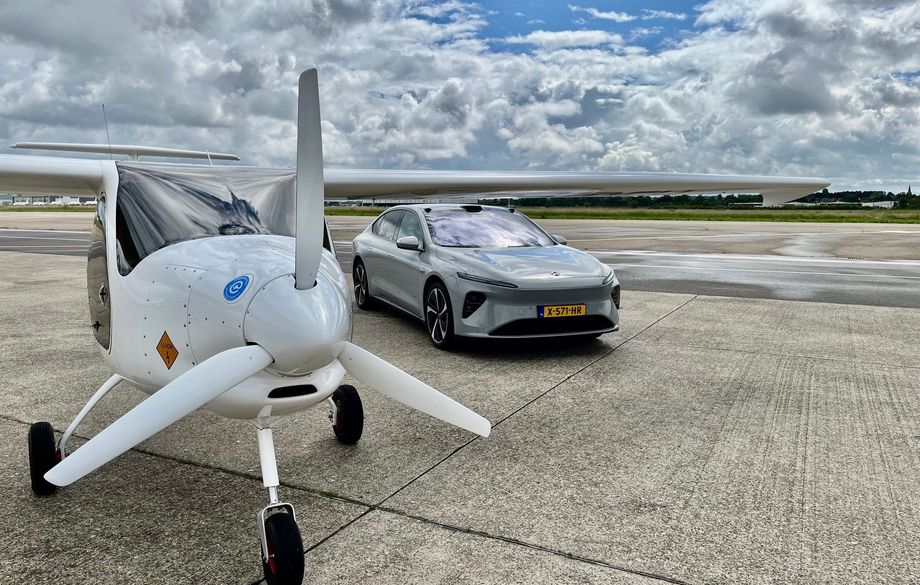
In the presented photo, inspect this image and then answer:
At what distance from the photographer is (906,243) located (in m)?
22.1

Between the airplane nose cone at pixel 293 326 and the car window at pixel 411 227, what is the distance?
510 centimetres

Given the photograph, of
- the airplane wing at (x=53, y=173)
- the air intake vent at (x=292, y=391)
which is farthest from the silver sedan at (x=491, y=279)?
the air intake vent at (x=292, y=391)

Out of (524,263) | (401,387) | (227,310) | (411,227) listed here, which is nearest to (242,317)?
(227,310)

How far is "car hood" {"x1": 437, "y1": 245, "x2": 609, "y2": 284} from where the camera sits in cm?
645

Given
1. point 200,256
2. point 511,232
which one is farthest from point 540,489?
point 511,232

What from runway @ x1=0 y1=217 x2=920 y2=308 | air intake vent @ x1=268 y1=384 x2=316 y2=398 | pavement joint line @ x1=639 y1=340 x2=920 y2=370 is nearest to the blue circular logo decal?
air intake vent @ x1=268 y1=384 x2=316 y2=398

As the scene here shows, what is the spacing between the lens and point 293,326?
253 cm

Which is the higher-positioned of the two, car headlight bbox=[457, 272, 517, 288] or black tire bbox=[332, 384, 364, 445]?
car headlight bbox=[457, 272, 517, 288]

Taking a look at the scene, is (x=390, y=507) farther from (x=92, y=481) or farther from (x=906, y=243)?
(x=906, y=243)

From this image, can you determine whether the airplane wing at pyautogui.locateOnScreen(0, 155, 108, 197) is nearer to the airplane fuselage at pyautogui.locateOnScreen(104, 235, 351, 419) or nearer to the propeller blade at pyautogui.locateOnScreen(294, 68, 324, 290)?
the airplane fuselage at pyautogui.locateOnScreen(104, 235, 351, 419)

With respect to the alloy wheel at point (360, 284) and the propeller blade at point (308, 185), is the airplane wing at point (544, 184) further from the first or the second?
the propeller blade at point (308, 185)

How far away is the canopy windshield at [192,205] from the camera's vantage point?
3.39 meters

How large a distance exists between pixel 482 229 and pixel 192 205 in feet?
15.0

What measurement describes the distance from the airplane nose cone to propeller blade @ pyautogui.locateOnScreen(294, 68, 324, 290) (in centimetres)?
7
